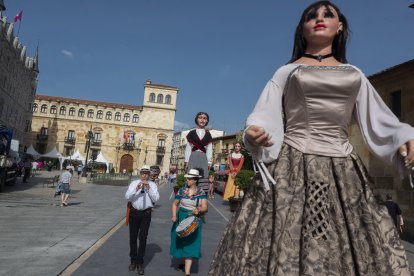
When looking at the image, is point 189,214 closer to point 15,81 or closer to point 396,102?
point 396,102

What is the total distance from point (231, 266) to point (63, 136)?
74.7m

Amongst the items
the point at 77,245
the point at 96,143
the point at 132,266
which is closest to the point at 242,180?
the point at 77,245

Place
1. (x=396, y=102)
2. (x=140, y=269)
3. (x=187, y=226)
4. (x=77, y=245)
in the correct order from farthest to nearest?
(x=396, y=102) → (x=77, y=245) → (x=187, y=226) → (x=140, y=269)

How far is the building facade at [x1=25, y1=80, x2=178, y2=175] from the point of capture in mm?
70812

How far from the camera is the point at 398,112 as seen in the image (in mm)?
15062

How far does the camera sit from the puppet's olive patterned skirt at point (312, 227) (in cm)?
181

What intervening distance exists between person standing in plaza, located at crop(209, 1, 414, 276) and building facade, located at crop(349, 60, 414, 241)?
12.6 metres

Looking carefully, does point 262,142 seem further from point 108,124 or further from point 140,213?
point 108,124

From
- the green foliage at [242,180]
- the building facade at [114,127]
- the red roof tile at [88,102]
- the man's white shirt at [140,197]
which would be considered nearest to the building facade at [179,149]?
the building facade at [114,127]

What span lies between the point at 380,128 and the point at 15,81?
172ft

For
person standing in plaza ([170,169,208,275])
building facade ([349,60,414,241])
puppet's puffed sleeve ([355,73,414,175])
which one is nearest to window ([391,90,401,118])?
building facade ([349,60,414,241])

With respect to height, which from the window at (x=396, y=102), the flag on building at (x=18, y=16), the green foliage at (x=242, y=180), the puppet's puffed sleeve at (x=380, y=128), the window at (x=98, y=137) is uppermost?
the flag on building at (x=18, y=16)

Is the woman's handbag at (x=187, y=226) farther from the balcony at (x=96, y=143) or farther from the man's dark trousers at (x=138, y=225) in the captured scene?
the balcony at (x=96, y=143)

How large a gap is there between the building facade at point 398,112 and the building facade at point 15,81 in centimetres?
3716
